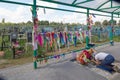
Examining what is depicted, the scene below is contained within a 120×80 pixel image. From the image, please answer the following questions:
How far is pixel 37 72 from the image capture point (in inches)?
244

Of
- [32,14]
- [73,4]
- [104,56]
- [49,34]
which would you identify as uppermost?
[73,4]

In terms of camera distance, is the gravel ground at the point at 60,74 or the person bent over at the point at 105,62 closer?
the gravel ground at the point at 60,74

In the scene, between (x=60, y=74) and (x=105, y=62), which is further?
(x=105, y=62)

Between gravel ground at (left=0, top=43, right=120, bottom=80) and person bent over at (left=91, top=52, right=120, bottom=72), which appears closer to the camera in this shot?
gravel ground at (left=0, top=43, right=120, bottom=80)

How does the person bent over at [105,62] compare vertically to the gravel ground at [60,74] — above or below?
above

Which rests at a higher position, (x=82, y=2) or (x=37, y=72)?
(x=82, y=2)

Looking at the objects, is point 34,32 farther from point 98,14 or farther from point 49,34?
point 98,14

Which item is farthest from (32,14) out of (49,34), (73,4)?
(73,4)

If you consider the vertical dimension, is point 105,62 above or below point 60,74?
above

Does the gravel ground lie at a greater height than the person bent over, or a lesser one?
lesser

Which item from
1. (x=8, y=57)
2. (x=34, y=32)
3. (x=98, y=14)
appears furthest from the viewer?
(x=98, y=14)

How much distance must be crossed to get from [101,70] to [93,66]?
51 centimetres

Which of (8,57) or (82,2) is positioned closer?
(82,2)

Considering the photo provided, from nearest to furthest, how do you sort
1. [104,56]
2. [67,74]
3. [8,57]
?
[67,74] → [104,56] → [8,57]
